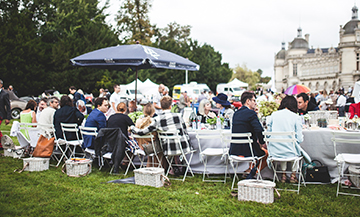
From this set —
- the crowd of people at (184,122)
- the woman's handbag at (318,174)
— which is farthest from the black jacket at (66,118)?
the woman's handbag at (318,174)

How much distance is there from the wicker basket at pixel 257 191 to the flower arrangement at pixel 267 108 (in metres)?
2.52

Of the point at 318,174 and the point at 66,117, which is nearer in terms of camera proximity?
the point at 318,174

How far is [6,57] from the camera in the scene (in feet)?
75.6

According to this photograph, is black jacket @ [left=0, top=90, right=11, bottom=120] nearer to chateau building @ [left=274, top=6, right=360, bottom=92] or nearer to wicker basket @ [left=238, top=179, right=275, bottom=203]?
wicker basket @ [left=238, top=179, right=275, bottom=203]

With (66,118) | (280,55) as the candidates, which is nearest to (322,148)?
(66,118)

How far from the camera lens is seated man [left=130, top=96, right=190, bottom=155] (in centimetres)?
588

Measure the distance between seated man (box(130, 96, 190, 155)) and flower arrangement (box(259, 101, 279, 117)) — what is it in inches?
75.9

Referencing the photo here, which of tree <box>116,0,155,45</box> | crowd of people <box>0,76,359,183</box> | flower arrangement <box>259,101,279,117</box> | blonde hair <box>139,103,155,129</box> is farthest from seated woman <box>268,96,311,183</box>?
tree <box>116,0,155,45</box>

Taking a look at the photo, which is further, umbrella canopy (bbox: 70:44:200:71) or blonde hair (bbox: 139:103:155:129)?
umbrella canopy (bbox: 70:44:200:71)

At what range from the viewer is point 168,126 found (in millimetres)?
5965

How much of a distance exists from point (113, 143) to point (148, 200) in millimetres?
1975

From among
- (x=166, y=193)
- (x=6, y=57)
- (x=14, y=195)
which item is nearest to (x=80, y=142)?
(x=14, y=195)

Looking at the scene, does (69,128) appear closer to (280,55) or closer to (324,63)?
(324,63)

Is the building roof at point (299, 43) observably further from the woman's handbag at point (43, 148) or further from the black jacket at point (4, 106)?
the woman's handbag at point (43, 148)
